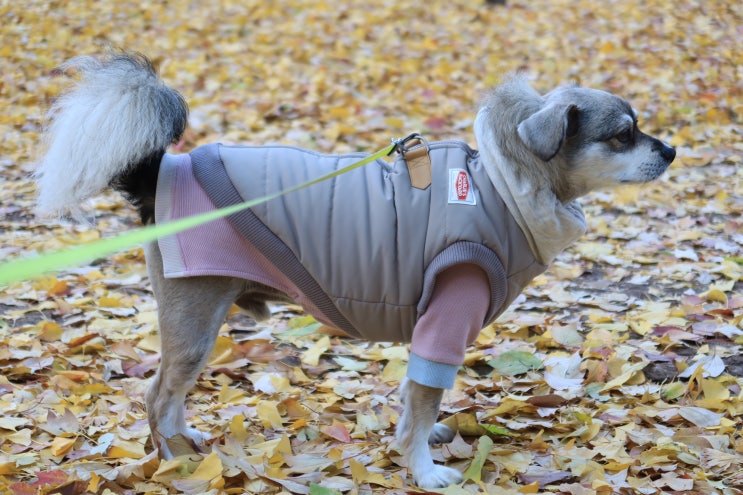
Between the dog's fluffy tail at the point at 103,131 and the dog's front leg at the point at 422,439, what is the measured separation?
4.42ft

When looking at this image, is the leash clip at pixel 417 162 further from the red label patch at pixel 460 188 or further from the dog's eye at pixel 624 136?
the dog's eye at pixel 624 136

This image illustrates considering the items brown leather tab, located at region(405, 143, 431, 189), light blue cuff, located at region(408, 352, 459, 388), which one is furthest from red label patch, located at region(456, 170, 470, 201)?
light blue cuff, located at region(408, 352, 459, 388)

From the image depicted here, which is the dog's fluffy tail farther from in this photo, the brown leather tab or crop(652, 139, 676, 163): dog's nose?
crop(652, 139, 676, 163): dog's nose

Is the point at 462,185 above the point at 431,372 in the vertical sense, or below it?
above

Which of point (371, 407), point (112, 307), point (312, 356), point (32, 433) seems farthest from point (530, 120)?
point (112, 307)

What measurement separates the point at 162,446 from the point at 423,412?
1.06 metres

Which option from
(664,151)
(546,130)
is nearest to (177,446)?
(546,130)

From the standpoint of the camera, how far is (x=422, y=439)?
3127 millimetres

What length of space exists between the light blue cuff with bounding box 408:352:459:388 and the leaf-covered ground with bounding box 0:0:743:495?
43 centimetres

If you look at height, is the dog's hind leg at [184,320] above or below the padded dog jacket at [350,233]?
below

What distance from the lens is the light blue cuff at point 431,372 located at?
9.53ft

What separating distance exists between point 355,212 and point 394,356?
1.46 m

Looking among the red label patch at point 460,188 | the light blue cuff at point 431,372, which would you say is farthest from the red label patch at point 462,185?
the light blue cuff at point 431,372

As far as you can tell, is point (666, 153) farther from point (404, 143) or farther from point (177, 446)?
point (177, 446)
